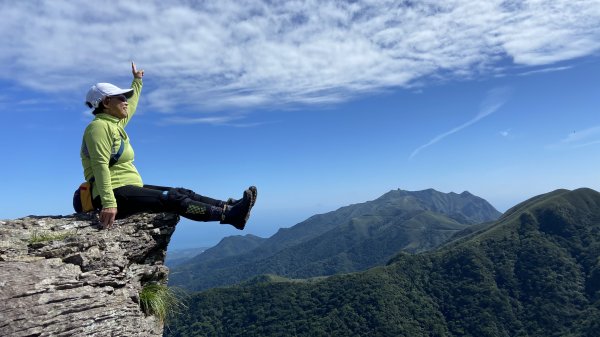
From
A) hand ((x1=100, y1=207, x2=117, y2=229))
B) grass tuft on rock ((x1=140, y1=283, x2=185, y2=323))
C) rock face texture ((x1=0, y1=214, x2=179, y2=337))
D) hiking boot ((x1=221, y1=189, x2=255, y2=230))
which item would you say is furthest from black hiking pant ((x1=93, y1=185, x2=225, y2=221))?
grass tuft on rock ((x1=140, y1=283, x2=185, y2=323))

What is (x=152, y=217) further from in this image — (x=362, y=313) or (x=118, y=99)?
(x=362, y=313)

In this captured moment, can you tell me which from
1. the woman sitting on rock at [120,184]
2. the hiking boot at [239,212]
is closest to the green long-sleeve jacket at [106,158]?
the woman sitting on rock at [120,184]

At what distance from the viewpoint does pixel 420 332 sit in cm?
19225

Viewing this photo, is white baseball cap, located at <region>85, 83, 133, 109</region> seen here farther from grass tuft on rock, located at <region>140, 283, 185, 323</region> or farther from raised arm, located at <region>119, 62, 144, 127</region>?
grass tuft on rock, located at <region>140, 283, 185, 323</region>

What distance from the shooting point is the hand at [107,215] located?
8.52m

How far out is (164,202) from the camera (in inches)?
380

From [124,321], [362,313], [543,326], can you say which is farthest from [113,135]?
[543,326]

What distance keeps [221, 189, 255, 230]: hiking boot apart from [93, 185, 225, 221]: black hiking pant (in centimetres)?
17

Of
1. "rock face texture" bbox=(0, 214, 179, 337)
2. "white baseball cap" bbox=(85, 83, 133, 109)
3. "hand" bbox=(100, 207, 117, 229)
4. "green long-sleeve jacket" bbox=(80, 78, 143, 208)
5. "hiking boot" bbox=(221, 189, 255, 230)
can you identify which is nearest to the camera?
"rock face texture" bbox=(0, 214, 179, 337)

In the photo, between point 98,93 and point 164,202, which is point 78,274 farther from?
point 98,93

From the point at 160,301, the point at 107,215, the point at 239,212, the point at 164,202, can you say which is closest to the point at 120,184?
the point at 107,215

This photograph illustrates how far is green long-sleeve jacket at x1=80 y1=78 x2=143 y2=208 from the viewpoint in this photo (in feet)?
27.3

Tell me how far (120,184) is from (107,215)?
90 centimetres

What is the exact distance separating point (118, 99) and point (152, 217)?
2.95 m
